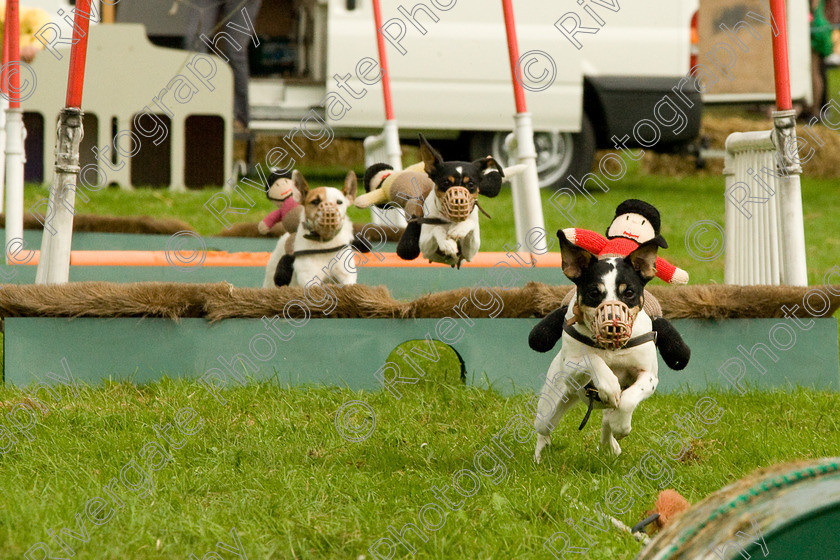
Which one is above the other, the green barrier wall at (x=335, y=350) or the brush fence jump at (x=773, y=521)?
the brush fence jump at (x=773, y=521)

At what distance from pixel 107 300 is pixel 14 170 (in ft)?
6.12

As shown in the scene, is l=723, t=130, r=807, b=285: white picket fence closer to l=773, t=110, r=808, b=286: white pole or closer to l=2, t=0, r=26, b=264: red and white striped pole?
l=773, t=110, r=808, b=286: white pole

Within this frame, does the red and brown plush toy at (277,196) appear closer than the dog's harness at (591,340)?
No

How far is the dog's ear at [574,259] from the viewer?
2490 mm

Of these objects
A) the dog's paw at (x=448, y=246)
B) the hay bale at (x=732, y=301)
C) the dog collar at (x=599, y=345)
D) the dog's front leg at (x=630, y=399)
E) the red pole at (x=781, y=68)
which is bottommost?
the hay bale at (x=732, y=301)

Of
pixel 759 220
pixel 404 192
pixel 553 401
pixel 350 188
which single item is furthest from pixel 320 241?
pixel 759 220

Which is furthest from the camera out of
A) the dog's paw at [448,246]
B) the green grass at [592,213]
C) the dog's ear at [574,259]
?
the green grass at [592,213]

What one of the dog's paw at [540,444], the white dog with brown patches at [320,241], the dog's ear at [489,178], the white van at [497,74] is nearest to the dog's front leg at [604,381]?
the dog's paw at [540,444]

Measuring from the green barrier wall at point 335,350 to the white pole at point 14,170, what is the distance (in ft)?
5.76

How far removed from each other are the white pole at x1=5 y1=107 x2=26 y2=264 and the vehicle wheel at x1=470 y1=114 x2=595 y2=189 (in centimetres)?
577

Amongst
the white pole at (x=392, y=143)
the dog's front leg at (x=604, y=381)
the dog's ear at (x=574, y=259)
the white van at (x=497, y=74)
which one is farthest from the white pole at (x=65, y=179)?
the white van at (x=497, y=74)

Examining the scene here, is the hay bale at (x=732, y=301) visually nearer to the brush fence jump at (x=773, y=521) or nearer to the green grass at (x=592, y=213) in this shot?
the green grass at (x=592, y=213)

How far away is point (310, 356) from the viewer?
4.03 meters

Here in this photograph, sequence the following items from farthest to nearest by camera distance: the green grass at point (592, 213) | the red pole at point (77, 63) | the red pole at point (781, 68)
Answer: the green grass at point (592, 213) < the red pole at point (781, 68) < the red pole at point (77, 63)
